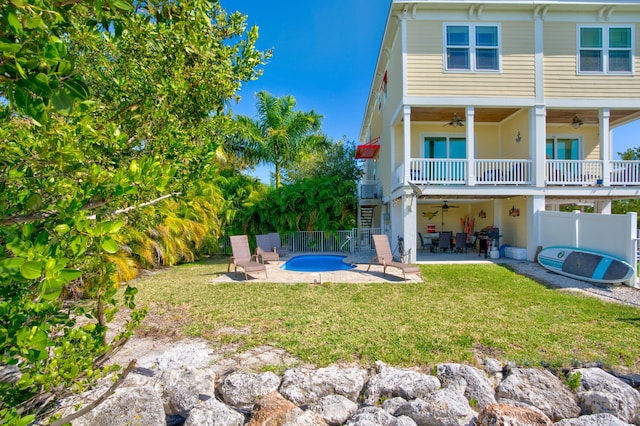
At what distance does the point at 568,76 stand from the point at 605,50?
1709mm

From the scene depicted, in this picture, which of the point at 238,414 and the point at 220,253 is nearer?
the point at 238,414

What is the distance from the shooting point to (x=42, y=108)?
4.22 feet

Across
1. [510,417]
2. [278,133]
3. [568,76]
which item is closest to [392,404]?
[510,417]

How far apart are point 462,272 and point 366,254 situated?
Answer: 5656 mm

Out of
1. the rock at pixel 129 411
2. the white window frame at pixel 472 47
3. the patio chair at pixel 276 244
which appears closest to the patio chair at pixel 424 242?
the patio chair at pixel 276 244

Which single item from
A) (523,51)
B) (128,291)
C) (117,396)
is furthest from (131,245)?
(523,51)

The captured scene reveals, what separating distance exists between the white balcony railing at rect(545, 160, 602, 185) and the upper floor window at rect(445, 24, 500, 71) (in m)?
4.35

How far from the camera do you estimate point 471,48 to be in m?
12.2

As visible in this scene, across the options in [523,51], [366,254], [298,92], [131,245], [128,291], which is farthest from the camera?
[298,92]

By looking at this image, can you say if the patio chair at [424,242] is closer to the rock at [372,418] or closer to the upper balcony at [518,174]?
the upper balcony at [518,174]

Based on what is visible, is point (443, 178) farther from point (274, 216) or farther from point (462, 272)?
point (274, 216)

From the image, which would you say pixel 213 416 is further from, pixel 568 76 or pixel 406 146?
pixel 568 76

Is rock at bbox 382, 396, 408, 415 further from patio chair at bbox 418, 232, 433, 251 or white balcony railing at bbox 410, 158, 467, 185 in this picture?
patio chair at bbox 418, 232, 433, 251

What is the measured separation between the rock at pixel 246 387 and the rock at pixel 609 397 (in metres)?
3.39
